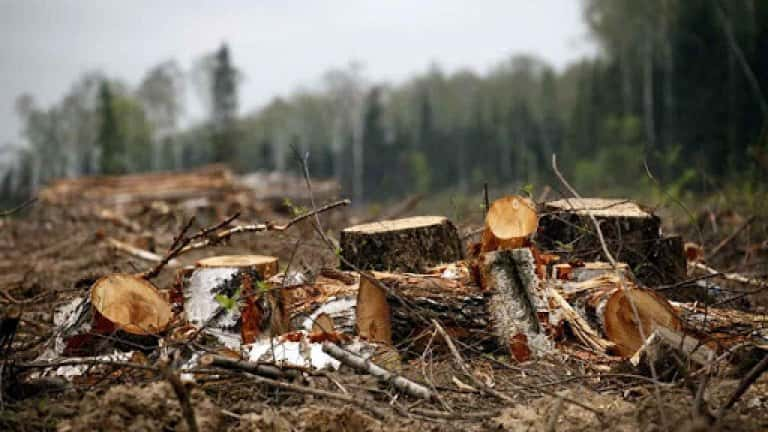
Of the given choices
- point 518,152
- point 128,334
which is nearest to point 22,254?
point 128,334

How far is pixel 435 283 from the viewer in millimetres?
3582

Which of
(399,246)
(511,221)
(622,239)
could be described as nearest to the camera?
(511,221)

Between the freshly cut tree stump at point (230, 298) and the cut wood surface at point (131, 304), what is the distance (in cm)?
16

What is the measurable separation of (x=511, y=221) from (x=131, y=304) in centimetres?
216

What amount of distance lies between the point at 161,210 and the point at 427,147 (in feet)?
112

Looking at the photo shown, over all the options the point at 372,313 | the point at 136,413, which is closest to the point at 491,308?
the point at 372,313

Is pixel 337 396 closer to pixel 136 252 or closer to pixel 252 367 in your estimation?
pixel 252 367

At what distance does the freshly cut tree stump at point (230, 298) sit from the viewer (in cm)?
347

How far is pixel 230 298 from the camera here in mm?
3484

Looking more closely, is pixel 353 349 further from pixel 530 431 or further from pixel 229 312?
pixel 530 431

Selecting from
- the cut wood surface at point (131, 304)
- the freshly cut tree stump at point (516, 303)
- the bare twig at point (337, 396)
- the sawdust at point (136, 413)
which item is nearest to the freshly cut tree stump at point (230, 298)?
the cut wood surface at point (131, 304)

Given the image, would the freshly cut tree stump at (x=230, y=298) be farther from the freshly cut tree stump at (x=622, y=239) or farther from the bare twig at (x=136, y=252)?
the bare twig at (x=136, y=252)

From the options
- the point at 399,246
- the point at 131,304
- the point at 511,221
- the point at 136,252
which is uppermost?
the point at 511,221

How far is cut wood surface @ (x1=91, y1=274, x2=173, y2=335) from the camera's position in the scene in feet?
11.2
